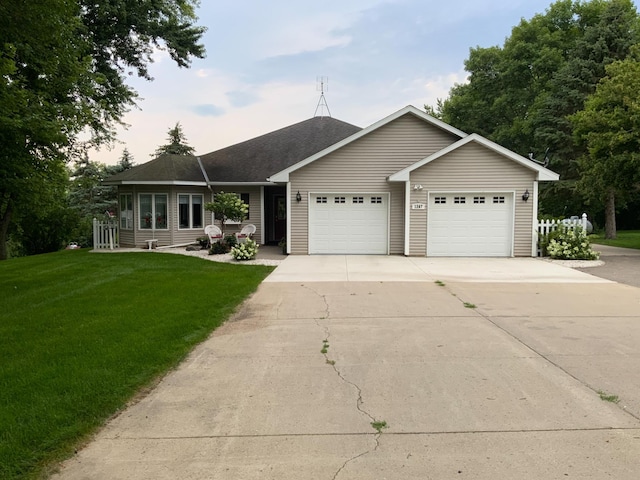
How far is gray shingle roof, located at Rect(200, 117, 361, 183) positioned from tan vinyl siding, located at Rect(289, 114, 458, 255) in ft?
12.4

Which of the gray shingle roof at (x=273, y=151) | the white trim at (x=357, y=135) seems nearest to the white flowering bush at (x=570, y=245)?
the white trim at (x=357, y=135)

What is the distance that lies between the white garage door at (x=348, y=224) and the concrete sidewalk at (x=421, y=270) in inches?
32.5

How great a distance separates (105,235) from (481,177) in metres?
14.6

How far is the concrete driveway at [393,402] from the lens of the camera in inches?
121

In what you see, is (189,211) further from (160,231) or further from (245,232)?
(245,232)

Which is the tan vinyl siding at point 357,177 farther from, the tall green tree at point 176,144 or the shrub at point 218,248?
the tall green tree at point 176,144

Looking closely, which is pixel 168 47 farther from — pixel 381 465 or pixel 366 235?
pixel 381 465

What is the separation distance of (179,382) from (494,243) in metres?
12.9

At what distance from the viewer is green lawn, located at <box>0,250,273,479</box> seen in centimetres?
349

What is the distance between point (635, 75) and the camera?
1571cm

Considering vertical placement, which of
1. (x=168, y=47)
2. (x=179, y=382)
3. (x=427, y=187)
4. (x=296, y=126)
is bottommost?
(x=179, y=382)

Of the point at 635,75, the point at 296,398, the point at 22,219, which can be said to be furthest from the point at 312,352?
the point at 22,219

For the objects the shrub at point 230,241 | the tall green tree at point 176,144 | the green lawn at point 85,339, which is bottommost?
the green lawn at point 85,339

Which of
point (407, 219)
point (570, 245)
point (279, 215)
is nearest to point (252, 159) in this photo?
point (279, 215)
